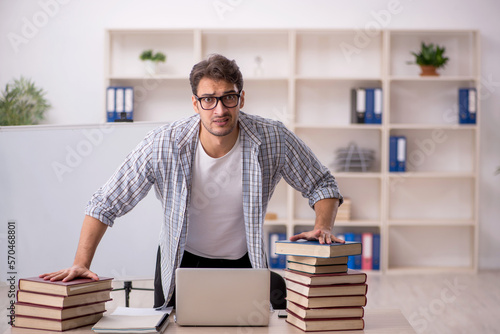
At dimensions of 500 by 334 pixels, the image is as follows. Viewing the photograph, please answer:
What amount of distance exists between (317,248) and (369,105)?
3.59 meters

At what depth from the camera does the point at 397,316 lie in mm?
1652

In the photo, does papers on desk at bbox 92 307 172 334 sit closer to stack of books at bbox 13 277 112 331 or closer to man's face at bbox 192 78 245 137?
stack of books at bbox 13 277 112 331

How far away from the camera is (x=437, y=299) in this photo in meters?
4.00

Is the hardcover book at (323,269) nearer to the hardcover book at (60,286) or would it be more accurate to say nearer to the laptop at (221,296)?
the laptop at (221,296)

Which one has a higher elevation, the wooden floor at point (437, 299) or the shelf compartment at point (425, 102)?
the shelf compartment at point (425, 102)

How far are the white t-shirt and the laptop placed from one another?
1.49ft

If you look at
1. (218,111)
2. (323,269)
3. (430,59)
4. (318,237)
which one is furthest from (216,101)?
(430,59)

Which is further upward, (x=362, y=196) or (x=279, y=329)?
(x=362, y=196)

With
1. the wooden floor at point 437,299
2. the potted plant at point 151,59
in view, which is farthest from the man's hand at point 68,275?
the potted plant at point 151,59

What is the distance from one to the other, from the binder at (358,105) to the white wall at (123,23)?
67 centimetres

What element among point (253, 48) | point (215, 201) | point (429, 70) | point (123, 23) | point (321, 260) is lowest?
point (321, 260)

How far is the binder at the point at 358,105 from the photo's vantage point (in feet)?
16.0

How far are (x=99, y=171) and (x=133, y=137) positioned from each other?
26 centimetres

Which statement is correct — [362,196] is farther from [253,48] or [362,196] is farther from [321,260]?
[321,260]
